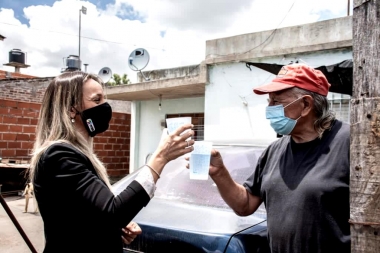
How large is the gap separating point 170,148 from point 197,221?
79cm

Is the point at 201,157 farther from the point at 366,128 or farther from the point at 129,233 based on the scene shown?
the point at 366,128

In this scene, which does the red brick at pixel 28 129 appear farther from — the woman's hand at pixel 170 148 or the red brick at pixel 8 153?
the woman's hand at pixel 170 148

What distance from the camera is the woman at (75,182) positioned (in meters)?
1.54

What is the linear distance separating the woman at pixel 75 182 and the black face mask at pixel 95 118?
0.02 metres

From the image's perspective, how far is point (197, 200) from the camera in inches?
110

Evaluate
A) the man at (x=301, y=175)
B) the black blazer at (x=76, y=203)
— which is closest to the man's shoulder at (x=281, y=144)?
the man at (x=301, y=175)

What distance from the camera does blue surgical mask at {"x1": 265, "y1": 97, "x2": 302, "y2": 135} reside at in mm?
1923

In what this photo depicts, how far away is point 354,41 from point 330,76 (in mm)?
4506

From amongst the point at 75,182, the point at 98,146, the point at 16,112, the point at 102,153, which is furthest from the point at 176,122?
the point at 102,153

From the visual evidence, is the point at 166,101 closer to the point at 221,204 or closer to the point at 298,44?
the point at 298,44

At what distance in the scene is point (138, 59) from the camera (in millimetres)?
10227

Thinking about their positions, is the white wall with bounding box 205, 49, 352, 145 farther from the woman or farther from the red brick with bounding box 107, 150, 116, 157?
the woman

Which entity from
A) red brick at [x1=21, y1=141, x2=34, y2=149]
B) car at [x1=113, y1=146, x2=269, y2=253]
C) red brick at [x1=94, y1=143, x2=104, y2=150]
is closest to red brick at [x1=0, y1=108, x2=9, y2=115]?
red brick at [x1=21, y1=141, x2=34, y2=149]

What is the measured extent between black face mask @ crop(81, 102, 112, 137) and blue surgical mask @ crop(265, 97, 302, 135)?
0.89m
